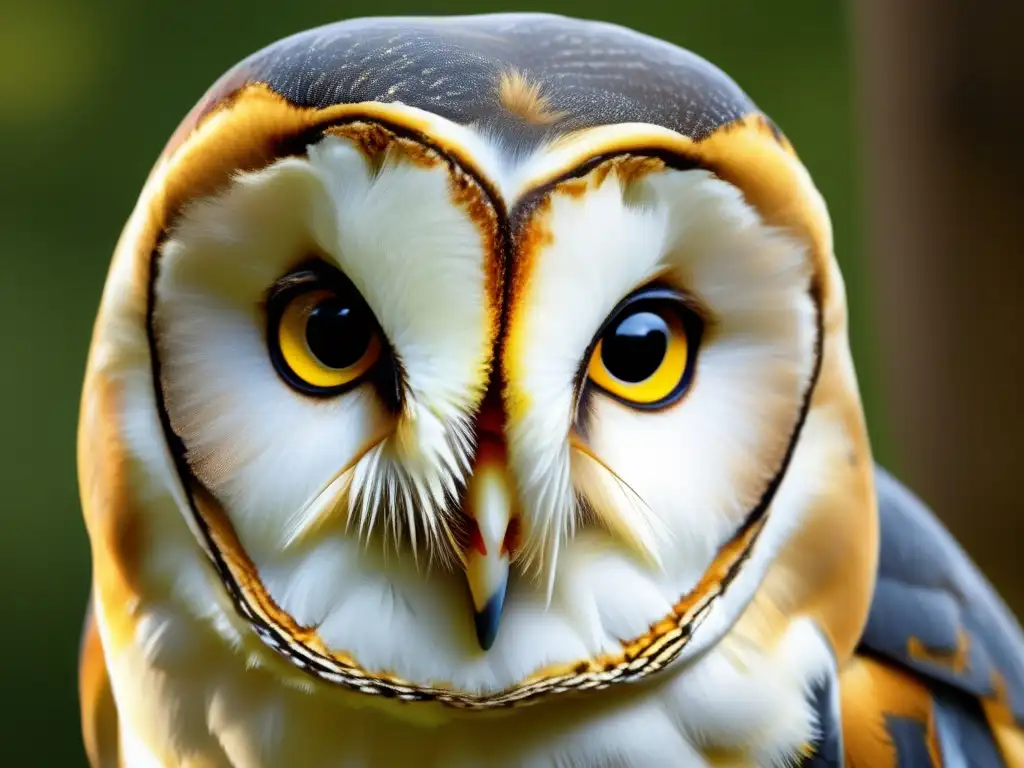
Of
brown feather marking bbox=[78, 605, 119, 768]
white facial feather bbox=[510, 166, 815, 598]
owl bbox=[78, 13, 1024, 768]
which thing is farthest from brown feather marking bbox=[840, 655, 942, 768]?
brown feather marking bbox=[78, 605, 119, 768]

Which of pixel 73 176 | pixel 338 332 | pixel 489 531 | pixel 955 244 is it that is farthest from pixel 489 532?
pixel 73 176

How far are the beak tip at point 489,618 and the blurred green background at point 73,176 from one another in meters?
2.40

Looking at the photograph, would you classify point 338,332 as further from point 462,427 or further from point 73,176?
point 73,176

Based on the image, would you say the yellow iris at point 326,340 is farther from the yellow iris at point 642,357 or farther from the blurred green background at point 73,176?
the blurred green background at point 73,176

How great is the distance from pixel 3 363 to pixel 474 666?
8.92 ft

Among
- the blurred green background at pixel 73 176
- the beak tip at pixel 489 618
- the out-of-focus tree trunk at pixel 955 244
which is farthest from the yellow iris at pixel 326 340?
the blurred green background at pixel 73 176

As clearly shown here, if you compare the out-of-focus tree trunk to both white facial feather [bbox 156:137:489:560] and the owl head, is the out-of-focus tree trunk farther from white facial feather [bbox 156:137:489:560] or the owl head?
white facial feather [bbox 156:137:489:560]

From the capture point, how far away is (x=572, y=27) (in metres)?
0.57

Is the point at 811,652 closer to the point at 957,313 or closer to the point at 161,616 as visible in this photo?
the point at 161,616

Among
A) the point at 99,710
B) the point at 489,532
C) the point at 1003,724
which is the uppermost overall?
the point at 489,532

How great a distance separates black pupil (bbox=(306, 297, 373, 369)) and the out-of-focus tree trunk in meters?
0.58

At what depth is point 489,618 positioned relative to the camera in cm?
54

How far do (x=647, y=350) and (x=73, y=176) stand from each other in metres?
2.66

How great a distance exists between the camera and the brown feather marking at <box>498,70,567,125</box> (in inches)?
20.2
